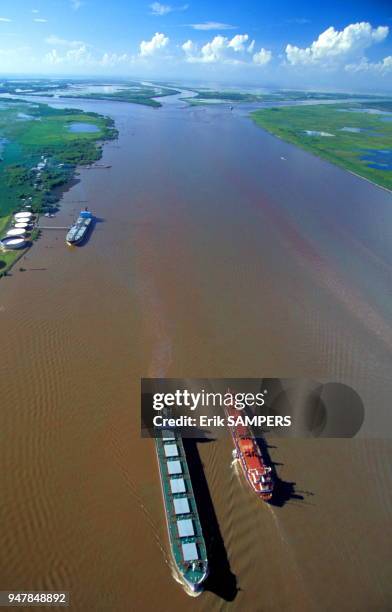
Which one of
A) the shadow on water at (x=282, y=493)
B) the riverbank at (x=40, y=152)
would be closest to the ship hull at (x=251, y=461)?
the shadow on water at (x=282, y=493)

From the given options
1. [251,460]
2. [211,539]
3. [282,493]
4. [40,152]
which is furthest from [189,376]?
[40,152]

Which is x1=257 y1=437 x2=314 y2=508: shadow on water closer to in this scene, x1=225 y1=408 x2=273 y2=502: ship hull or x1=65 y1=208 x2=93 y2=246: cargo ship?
x1=225 y1=408 x2=273 y2=502: ship hull

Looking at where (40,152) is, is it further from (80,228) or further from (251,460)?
(251,460)

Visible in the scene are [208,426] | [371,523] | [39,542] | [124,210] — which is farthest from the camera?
[124,210]

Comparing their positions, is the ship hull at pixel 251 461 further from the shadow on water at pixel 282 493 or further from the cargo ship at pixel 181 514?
the cargo ship at pixel 181 514

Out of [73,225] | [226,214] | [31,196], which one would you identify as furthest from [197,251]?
[31,196]

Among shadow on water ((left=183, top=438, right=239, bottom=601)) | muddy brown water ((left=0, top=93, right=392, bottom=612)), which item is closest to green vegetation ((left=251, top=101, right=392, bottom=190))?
muddy brown water ((left=0, top=93, right=392, bottom=612))

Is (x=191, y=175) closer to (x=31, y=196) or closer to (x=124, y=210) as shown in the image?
(x=124, y=210)
